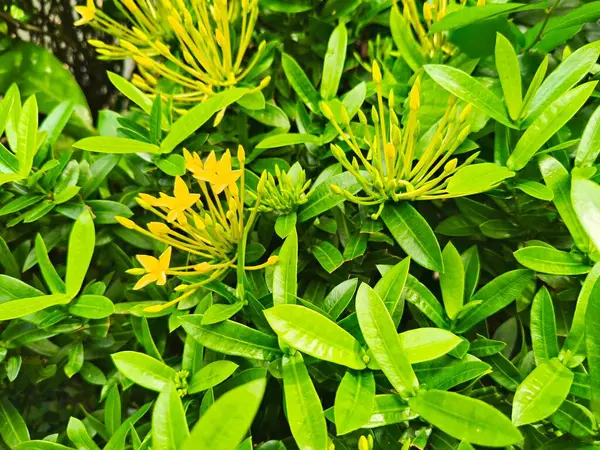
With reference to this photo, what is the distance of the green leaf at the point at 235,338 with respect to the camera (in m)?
0.42

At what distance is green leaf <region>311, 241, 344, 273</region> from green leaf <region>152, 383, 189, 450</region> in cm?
18

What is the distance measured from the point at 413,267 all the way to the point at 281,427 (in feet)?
0.76

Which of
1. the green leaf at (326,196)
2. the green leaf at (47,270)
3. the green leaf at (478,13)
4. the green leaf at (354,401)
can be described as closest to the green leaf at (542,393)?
the green leaf at (354,401)

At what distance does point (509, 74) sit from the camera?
1.56 feet

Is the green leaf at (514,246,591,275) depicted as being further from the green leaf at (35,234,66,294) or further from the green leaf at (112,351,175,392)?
the green leaf at (35,234,66,294)

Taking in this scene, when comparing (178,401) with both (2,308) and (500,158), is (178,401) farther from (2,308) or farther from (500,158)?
(500,158)

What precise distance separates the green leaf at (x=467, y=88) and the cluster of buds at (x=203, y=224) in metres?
0.20

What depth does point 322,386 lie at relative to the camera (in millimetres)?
478

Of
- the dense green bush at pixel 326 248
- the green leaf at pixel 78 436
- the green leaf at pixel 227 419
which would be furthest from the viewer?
the green leaf at pixel 78 436

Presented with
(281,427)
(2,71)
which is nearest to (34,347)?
(281,427)

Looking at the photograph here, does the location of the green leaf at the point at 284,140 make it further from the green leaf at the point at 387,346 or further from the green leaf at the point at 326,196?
the green leaf at the point at 387,346

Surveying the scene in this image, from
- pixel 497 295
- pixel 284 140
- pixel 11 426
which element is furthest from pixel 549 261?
pixel 11 426

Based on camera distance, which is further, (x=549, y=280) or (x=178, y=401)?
(x=549, y=280)

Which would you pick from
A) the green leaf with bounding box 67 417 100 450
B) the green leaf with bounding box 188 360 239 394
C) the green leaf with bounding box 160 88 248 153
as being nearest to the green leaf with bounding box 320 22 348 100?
the green leaf with bounding box 160 88 248 153
